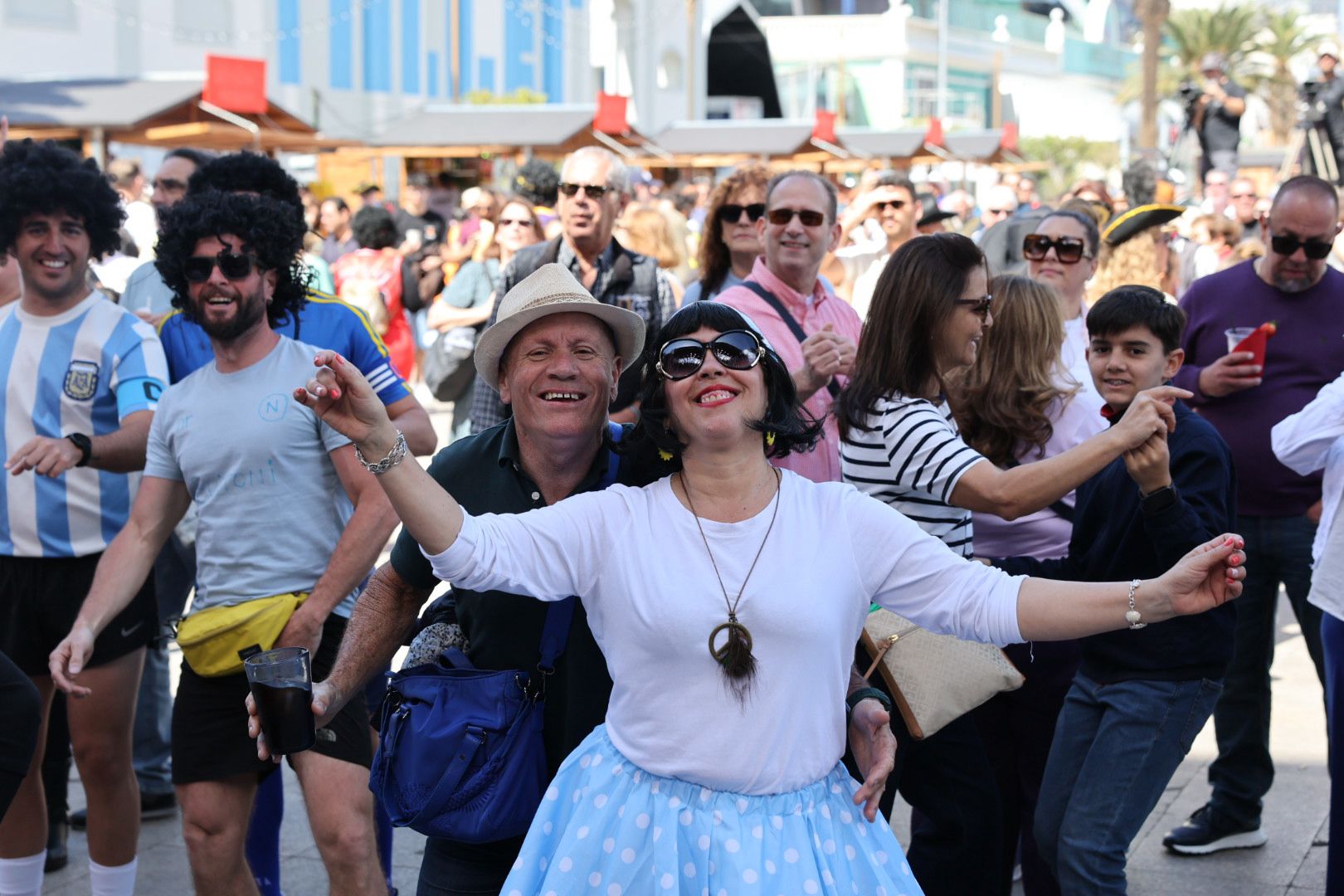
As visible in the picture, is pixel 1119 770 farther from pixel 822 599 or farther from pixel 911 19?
pixel 911 19

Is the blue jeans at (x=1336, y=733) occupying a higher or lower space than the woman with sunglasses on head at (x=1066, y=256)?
lower

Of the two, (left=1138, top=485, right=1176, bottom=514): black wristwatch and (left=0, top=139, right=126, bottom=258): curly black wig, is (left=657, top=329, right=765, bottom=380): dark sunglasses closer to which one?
(left=1138, top=485, right=1176, bottom=514): black wristwatch

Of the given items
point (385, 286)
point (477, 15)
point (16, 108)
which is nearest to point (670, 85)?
point (477, 15)

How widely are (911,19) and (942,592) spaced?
93619mm

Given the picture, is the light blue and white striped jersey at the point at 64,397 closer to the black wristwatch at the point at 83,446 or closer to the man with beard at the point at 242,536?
the black wristwatch at the point at 83,446

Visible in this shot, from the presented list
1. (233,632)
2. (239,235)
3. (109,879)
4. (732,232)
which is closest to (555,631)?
(233,632)

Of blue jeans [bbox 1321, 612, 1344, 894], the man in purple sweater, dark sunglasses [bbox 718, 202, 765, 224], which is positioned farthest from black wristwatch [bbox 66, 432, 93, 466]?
the man in purple sweater

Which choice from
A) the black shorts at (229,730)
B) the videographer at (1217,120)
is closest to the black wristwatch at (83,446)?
the black shorts at (229,730)

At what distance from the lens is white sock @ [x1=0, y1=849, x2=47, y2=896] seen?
14.3ft

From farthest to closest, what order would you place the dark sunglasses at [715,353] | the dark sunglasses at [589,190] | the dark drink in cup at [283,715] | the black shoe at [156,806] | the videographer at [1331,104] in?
1. the videographer at [1331,104]
2. the dark sunglasses at [589,190]
3. the black shoe at [156,806]
4. the dark drink in cup at [283,715]
5. the dark sunglasses at [715,353]

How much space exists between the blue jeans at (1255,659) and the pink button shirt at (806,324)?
5.31ft

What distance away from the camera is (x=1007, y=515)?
3600 millimetres

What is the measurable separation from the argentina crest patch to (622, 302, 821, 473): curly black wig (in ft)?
7.41

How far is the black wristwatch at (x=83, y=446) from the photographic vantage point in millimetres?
4141
